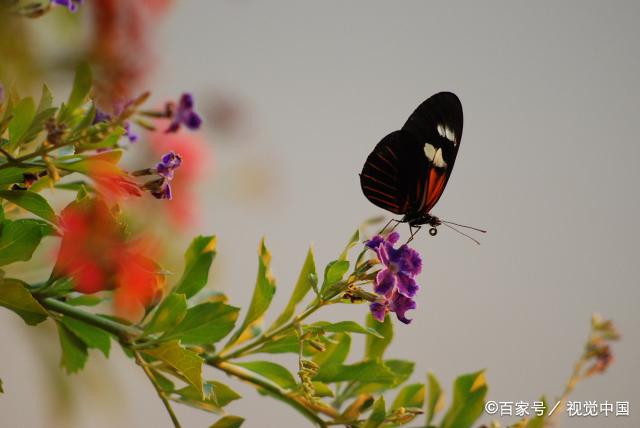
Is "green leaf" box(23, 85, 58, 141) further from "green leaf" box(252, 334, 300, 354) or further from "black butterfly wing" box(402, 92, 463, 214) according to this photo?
"black butterfly wing" box(402, 92, 463, 214)

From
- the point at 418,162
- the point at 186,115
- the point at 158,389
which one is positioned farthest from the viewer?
the point at 418,162

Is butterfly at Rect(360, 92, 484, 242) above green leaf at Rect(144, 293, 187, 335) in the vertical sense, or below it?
above

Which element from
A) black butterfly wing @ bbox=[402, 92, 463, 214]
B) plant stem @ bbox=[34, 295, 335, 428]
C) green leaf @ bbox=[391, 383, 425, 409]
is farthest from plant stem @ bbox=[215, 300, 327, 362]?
black butterfly wing @ bbox=[402, 92, 463, 214]

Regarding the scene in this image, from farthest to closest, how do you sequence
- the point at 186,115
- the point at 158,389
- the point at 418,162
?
1. the point at 418,162
2. the point at 158,389
3. the point at 186,115

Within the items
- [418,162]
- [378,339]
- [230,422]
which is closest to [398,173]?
[418,162]

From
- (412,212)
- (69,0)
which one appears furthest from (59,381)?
(69,0)

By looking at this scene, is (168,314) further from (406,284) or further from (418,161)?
(418,161)

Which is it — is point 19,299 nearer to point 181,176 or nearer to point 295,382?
point 295,382
